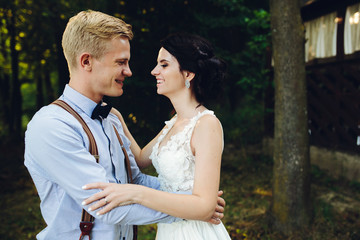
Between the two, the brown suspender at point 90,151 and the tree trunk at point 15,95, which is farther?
the tree trunk at point 15,95

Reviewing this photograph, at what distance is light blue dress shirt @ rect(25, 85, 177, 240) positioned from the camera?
1.57 m

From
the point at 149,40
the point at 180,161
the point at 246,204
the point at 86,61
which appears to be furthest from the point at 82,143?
the point at 149,40

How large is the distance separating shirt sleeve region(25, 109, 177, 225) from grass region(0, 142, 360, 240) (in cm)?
318

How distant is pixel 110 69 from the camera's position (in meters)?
1.91

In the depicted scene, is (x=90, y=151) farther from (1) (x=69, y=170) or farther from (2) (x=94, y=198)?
(2) (x=94, y=198)

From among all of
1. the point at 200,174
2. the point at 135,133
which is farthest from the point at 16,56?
the point at 200,174

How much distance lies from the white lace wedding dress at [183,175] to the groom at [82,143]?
0.79 ft

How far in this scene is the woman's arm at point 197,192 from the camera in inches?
63.2

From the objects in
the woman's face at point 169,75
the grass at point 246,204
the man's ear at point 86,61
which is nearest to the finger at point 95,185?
the man's ear at point 86,61

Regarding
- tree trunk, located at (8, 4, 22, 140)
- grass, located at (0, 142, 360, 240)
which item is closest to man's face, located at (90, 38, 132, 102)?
grass, located at (0, 142, 360, 240)

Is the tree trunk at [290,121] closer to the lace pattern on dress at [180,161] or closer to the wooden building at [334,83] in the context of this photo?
the lace pattern on dress at [180,161]

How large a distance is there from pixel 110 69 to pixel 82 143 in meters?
0.53

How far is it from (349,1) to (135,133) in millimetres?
5736

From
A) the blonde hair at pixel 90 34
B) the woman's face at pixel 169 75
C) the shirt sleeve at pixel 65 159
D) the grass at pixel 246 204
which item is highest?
the blonde hair at pixel 90 34
